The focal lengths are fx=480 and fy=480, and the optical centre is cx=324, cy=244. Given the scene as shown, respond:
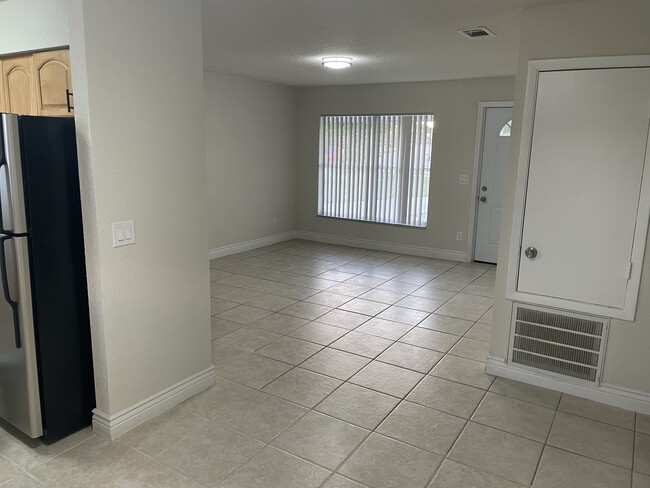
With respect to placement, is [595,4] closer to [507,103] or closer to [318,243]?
[507,103]

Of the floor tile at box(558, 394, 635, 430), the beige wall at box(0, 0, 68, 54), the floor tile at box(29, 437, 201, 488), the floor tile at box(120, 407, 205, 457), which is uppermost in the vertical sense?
the beige wall at box(0, 0, 68, 54)

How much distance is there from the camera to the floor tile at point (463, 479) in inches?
88.2

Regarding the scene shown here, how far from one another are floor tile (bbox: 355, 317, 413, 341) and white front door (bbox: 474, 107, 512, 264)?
8.88 ft

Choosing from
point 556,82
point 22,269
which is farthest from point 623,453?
point 22,269

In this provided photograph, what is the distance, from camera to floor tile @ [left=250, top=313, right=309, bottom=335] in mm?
4098

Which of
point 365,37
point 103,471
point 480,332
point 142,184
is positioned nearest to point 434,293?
point 480,332

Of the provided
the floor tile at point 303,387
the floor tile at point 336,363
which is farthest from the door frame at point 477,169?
the floor tile at point 303,387

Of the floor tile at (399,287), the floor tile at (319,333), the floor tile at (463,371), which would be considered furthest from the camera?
the floor tile at (399,287)

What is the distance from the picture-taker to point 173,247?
2.75m

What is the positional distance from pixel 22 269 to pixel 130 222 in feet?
1.73

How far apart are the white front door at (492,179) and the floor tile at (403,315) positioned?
2303 mm

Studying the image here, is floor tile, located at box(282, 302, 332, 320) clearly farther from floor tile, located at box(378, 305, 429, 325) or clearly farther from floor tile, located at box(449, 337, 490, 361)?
floor tile, located at box(449, 337, 490, 361)

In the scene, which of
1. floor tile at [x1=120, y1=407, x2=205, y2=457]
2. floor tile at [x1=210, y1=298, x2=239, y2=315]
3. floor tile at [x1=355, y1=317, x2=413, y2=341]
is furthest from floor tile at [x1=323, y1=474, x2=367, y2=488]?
floor tile at [x1=210, y1=298, x2=239, y2=315]

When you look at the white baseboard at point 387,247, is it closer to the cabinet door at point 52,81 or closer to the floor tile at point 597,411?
the floor tile at point 597,411
